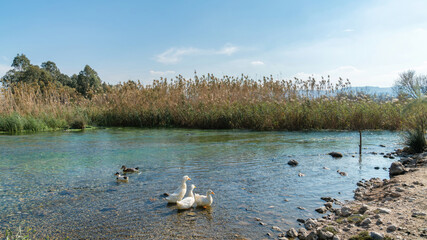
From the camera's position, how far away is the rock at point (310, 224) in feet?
17.7

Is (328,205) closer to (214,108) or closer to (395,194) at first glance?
(395,194)

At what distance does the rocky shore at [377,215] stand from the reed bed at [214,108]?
43.2 feet

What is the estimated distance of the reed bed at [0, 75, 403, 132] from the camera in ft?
67.2

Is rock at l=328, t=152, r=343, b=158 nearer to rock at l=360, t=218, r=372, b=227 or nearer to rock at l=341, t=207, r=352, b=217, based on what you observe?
rock at l=341, t=207, r=352, b=217

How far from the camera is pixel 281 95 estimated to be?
24781mm

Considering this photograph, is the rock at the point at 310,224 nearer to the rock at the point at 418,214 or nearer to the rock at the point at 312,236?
the rock at the point at 312,236

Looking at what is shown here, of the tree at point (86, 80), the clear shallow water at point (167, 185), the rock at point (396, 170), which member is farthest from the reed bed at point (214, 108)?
the tree at point (86, 80)

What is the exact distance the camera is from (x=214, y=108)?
77.0 ft

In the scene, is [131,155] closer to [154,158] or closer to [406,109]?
[154,158]

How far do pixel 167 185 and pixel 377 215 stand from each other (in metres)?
4.83

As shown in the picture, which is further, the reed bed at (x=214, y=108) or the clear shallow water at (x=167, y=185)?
the reed bed at (x=214, y=108)

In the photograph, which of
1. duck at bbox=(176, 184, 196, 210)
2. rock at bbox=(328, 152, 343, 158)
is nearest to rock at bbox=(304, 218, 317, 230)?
duck at bbox=(176, 184, 196, 210)

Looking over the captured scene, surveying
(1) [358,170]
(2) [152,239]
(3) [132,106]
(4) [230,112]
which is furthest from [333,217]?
(3) [132,106]

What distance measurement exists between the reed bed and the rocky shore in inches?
518
